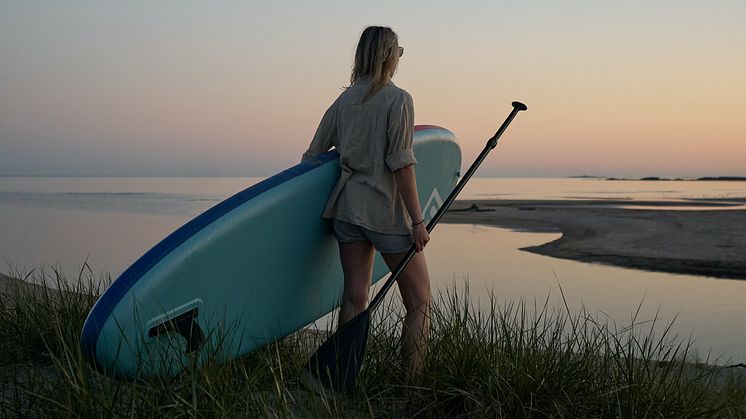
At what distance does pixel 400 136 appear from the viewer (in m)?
3.18

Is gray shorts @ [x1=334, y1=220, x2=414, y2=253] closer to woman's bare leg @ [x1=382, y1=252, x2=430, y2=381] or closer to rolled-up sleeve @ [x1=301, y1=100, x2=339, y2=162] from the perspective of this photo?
woman's bare leg @ [x1=382, y1=252, x2=430, y2=381]

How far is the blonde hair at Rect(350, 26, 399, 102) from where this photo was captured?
3.17m

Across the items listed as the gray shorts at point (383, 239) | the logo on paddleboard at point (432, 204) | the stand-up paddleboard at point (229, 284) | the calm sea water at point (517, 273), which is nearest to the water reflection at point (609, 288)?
the calm sea water at point (517, 273)

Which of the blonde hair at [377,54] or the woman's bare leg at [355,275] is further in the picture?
the woman's bare leg at [355,275]

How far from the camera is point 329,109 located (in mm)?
3432

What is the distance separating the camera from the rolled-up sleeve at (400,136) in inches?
124

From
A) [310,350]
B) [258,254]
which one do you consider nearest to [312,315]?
[310,350]

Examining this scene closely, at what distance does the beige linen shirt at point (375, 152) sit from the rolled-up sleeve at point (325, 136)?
0.22 feet

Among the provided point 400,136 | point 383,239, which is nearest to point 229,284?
point 383,239

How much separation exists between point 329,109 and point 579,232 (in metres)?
12.1

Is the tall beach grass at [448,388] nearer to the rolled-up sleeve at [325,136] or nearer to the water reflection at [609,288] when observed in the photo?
the rolled-up sleeve at [325,136]

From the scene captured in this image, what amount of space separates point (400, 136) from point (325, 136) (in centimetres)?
47

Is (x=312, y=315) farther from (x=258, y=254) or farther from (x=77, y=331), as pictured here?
(x=77, y=331)

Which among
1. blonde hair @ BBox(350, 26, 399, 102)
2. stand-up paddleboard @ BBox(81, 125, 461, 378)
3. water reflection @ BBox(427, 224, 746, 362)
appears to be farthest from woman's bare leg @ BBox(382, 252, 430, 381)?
water reflection @ BBox(427, 224, 746, 362)
